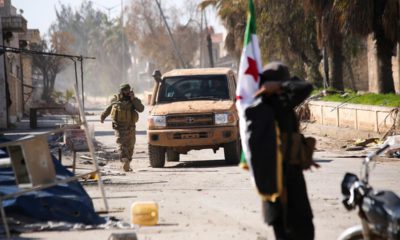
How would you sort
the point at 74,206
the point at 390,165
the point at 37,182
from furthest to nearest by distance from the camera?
the point at 390,165, the point at 74,206, the point at 37,182

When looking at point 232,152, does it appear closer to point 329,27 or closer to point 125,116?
point 125,116

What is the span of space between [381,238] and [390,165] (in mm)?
11732

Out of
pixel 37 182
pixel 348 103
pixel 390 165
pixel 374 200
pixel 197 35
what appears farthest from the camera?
pixel 197 35

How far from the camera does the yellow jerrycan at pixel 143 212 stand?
10.9 meters

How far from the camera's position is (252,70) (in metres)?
7.93

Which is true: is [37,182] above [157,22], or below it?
below

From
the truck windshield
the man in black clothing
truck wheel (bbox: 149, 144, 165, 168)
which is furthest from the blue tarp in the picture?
the truck windshield

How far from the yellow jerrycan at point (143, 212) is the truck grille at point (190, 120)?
793 cm

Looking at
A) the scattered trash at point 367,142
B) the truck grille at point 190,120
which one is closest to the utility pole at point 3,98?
the scattered trash at point 367,142

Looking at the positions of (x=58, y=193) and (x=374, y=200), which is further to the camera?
(x=58, y=193)

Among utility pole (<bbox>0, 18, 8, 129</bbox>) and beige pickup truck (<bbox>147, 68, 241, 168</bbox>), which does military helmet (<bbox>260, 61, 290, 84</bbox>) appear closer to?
beige pickup truck (<bbox>147, 68, 241, 168</bbox>)

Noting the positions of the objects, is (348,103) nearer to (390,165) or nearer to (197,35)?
(390,165)

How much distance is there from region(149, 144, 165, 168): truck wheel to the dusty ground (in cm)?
25

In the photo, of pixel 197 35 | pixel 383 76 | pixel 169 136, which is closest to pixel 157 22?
pixel 197 35
